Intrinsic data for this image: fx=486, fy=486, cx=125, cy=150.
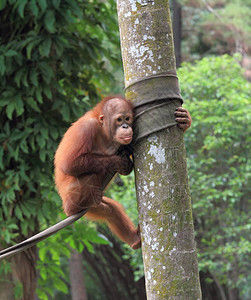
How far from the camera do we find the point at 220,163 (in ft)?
25.6

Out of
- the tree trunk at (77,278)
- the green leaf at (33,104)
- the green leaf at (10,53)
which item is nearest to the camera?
the green leaf at (10,53)

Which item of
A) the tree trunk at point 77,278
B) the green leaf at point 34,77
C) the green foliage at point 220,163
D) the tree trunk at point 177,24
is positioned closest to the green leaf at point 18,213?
the green leaf at point 34,77

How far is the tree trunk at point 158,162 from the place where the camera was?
192cm

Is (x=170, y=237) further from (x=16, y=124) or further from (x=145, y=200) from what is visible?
(x=16, y=124)

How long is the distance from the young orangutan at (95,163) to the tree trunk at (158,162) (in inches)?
14.1

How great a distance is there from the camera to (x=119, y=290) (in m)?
10.5

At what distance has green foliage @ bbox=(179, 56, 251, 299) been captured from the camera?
7203mm

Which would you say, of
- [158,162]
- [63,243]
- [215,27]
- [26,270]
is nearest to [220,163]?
[63,243]

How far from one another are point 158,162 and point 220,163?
5956mm

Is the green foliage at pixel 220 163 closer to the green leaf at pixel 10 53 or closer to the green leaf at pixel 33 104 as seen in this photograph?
the green leaf at pixel 33 104

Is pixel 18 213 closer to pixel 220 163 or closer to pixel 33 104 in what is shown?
pixel 33 104

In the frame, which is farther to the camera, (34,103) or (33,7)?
(34,103)

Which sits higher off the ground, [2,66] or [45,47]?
[45,47]

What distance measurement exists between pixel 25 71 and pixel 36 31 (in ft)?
1.14
